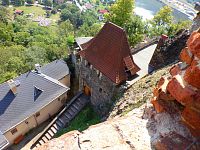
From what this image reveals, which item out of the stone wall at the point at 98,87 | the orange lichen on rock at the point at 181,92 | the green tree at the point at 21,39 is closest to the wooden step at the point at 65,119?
the stone wall at the point at 98,87

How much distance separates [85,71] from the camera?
66.8 feet

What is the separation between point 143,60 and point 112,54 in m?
4.40

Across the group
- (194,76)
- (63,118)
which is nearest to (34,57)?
(63,118)

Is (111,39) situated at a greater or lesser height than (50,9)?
greater

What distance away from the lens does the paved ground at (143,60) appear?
18.5 meters

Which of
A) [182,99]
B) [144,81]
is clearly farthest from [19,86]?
[182,99]

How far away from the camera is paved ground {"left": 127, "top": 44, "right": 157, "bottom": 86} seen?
60.8 feet

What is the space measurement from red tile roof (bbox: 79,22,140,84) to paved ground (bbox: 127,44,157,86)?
60 centimetres

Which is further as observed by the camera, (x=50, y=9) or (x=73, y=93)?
(x=50, y=9)

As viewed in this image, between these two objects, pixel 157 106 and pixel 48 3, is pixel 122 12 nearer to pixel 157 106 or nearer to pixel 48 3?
pixel 157 106

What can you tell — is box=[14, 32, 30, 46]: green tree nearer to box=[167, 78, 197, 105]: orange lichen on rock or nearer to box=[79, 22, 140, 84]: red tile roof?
box=[79, 22, 140, 84]: red tile roof

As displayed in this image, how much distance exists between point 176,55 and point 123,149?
12.1 meters

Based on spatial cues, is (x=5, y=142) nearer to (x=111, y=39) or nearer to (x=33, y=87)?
(x=33, y=87)

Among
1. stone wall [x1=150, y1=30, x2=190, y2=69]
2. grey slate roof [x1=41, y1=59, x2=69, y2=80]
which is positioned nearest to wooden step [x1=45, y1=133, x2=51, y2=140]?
grey slate roof [x1=41, y1=59, x2=69, y2=80]
